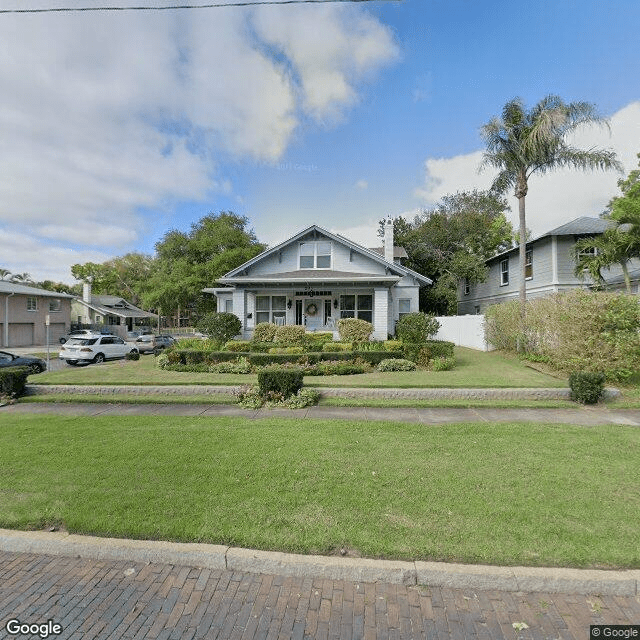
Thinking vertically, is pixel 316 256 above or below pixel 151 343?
above

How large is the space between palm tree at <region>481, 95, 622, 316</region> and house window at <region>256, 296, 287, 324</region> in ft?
40.7

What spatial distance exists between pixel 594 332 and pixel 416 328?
6.32 metres

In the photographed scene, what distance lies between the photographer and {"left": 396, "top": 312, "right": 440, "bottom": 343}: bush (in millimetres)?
15125

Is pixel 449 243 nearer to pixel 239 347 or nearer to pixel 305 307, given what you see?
pixel 305 307

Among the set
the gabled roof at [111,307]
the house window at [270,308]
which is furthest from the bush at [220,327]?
the gabled roof at [111,307]

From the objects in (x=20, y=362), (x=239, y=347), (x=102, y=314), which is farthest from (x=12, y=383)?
(x=102, y=314)

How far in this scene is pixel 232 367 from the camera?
13.6 m

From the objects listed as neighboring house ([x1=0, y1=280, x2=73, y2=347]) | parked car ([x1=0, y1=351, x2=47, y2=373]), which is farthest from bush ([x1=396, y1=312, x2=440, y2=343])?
neighboring house ([x1=0, y1=280, x2=73, y2=347])

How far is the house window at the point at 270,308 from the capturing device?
68.1 ft

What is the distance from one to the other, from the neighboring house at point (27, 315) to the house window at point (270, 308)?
21.5m

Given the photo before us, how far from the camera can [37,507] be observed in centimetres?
398

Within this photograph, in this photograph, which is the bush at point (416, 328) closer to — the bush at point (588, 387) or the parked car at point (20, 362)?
the bush at point (588, 387)

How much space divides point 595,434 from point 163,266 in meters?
45.6

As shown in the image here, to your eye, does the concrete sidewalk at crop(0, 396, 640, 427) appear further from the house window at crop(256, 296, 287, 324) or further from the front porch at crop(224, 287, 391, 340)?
the house window at crop(256, 296, 287, 324)
